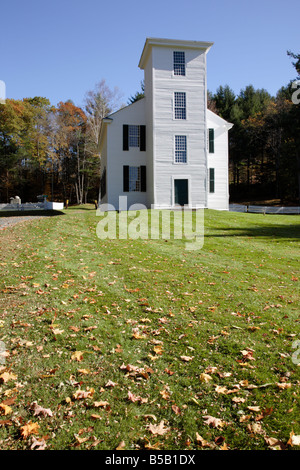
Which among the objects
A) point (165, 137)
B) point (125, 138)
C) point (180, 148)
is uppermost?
point (125, 138)

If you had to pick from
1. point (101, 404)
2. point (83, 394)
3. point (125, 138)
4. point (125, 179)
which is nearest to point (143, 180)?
point (125, 179)

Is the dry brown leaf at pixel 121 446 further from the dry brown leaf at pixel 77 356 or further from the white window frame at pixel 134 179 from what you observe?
the white window frame at pixel 134 179

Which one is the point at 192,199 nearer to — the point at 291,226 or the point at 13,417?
the point at 291,226

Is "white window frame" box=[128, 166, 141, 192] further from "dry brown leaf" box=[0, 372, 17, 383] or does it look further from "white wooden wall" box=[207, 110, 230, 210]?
"dry brown leaf" box=[0, 372, 17, 383]

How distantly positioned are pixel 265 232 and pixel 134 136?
13685 mm

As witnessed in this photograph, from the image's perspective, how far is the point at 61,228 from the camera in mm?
14375

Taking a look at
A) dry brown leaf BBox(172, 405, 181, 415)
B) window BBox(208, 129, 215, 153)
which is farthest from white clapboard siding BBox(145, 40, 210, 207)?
dry brown leaf BBox(172, 405, 181, 415)

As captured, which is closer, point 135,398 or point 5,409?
point 5,409

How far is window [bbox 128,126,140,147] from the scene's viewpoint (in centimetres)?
2473

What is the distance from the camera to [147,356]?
14.0 feet

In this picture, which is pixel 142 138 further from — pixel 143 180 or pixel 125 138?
pixel 143 180

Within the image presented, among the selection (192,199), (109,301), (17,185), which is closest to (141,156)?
(192,199)

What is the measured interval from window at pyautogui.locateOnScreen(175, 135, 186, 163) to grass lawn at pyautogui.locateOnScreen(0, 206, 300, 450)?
1606 centimetres

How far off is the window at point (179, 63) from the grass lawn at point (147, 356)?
64.0ft
